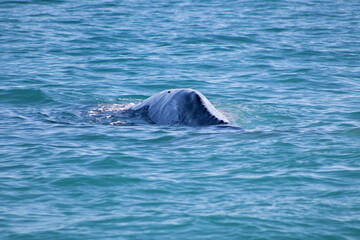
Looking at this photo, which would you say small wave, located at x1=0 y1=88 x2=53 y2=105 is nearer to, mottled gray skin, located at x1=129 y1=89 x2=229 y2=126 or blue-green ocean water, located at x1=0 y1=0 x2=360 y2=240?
blue-green ocean water, located at x1=0 y1=0 x2=360 y2=240

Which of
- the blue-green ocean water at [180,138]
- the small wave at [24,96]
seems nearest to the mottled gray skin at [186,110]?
the blue-green ocean water at [180,138]

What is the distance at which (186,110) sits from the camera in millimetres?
11164

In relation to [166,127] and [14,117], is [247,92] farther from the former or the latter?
[14,117]

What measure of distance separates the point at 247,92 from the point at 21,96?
20.0ft

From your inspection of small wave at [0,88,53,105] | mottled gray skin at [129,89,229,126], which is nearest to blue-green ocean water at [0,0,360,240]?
small wave at [0,88,53,105]

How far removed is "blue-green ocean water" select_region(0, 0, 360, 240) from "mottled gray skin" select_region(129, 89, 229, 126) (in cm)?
26

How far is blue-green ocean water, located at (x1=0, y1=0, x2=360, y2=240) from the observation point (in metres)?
7.05

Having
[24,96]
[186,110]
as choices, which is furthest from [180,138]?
[24,96]

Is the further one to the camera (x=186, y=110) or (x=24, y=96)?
(x=24, y=96)

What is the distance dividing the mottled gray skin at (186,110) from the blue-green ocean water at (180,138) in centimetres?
26

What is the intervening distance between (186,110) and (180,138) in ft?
3.18

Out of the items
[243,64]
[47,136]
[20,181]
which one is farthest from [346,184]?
[243,64]

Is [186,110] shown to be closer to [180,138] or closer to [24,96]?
[180,138]

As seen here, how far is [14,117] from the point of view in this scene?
12609 mm
